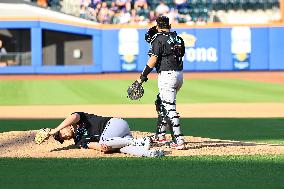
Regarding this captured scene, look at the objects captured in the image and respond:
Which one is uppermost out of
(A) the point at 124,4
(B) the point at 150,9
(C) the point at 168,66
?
(A) the point at 124,4

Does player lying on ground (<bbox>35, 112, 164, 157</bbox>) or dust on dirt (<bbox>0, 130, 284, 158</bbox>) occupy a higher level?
player lying on ground (<bbox>35, 112, 164, 157</bbox>)

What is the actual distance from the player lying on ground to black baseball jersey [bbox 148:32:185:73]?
37.3 inches

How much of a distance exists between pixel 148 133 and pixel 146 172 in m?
3.67

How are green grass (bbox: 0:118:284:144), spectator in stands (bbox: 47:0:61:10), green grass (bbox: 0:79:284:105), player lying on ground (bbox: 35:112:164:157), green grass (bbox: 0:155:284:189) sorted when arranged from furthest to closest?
1. spectator in stands (bbox: 47:0:61:10)
2. green grass (bbox: 0:79:284:105)
3. green grass (bbox: 0:118:284:144)
4. player lying on ground (bbox: 35:112:164:157)
5. green grass (bbox: 0:155:284:189)

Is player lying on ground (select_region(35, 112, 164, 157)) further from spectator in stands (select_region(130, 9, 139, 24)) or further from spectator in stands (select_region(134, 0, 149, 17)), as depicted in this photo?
spectator in stands (select_region(134, 0, 149, 17))

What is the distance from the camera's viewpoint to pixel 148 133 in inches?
472

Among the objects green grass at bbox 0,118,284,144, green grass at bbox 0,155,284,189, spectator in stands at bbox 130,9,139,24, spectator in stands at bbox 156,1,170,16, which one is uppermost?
spectator in stands at bbox 156,1,170,16

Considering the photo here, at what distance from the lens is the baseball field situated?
311 inches

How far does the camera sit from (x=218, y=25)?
111 feet

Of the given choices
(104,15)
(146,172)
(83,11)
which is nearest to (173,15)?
(104,15)

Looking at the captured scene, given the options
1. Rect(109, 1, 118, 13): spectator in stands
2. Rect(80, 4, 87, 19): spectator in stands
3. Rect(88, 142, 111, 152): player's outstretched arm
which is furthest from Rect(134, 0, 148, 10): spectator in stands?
Rect(88, 142, 111, 152): player's outstretched arm

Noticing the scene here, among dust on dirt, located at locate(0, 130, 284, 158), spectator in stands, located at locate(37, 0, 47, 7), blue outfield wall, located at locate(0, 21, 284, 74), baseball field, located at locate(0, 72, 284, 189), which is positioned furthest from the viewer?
spectator in stands, located at locate(37, 0, 47, 7)

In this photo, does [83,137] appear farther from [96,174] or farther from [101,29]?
[101,29]

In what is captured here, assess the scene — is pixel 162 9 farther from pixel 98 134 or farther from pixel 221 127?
pixel 98 134
